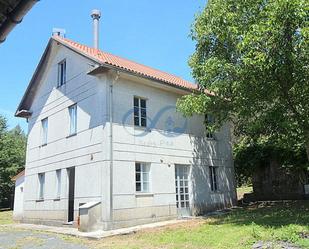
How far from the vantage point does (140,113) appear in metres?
17.3

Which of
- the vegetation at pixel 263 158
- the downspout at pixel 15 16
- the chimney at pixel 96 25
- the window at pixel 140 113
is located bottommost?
the downspout at pixel 15 16

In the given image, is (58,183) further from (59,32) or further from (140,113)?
(59,32)

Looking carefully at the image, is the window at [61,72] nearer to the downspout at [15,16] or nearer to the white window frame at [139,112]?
the white window frame at [139,112]

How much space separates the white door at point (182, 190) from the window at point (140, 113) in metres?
3.19

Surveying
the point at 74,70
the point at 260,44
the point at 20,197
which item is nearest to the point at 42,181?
the point at 20,197

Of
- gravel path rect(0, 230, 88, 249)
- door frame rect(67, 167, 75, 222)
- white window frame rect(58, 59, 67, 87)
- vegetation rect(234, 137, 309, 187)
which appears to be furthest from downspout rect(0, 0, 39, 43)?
vegetation rect(234, 137, 309, 187)

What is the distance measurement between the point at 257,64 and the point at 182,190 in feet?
29.2

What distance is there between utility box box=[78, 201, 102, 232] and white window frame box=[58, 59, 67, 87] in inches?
308

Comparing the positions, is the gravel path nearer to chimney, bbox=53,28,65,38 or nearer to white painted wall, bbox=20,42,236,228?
white painted wall, bbox=20,42,236,228

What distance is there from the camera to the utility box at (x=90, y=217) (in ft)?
47.0

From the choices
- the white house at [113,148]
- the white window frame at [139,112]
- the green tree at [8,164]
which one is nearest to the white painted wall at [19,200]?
the white house at [113,148]

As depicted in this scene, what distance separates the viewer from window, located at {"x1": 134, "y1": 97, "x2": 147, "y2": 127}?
56.1ft

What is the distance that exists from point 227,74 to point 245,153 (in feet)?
35.8

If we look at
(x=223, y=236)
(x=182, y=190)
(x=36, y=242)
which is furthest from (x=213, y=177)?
(x=36, y=242)
